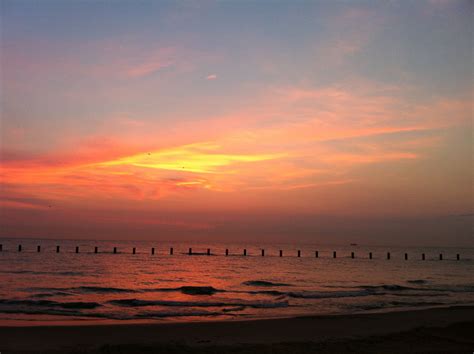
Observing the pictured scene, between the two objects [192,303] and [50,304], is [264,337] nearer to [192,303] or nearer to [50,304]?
[192,303]

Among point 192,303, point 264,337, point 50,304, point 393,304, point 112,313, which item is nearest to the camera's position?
point 264,337

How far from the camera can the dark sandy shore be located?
32.1ft

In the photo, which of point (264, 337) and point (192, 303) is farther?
Result: point (192, 303)

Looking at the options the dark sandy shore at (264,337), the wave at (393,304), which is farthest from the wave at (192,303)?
the dark sandy shore at (264,337)

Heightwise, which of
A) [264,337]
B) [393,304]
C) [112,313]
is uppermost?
[264,337]

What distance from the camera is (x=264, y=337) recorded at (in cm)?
1152

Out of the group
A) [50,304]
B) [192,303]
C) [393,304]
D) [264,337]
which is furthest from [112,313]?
[393,304]

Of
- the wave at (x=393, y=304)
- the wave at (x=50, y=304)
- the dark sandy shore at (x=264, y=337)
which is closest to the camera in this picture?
the dark sandy shore at (x=264, y=337)

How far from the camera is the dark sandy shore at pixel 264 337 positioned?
32.1ft

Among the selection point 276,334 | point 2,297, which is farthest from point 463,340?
point 2,297

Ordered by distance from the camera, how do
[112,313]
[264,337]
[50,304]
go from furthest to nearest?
1. [50,304]
2. [112,313]
3. [264,337]

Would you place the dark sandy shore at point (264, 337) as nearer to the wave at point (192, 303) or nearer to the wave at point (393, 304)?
the wave at point (393, 304)

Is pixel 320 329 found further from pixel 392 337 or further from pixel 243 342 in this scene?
pixel 243 342

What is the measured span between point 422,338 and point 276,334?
3.68m
